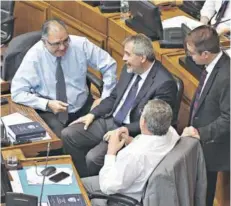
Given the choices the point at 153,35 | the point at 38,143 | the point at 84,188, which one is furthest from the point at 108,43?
the point at 84,188

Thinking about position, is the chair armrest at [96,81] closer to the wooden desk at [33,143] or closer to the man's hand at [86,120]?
the man's hand at [86,120]

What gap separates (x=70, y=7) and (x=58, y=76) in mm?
1392

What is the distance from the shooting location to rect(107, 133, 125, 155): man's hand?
10.7ft

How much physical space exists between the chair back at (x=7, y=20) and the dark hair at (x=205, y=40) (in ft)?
8.72

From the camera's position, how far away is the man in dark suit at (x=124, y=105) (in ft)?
12.1

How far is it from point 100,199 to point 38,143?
47 centimetres

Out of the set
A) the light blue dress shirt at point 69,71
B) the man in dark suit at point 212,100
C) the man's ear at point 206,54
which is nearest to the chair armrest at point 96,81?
the light blue dress shirt at point 69,71

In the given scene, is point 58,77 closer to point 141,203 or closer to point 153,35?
point 153,35

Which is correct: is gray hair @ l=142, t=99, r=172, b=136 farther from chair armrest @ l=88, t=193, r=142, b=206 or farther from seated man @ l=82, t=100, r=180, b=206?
chair armrest @ l=88, t=193, r=142, b=206

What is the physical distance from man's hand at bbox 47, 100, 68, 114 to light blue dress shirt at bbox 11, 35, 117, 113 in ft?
0.10

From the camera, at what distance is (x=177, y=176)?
2.94m

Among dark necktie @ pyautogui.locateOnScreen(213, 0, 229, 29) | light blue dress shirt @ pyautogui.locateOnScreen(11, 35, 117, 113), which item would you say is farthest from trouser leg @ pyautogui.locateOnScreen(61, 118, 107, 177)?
dark necktie @ pyautogui.locateOnScreen(213, 0, 229, 29)

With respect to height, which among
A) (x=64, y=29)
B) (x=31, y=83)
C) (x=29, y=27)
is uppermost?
(x=64, y=29)

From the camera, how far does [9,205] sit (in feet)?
9.28
